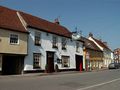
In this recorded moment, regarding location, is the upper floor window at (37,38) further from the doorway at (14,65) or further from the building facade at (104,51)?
the building facade at (104,51)

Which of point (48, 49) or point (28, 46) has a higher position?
point (28, 46)

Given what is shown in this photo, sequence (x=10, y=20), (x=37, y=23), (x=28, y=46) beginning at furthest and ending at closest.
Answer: (x=37, y=23) → (x=28, y=46) → (x=10, y=20)

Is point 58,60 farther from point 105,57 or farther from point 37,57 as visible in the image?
point 105,57

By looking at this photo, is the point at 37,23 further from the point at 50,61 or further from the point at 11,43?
the point at 11,43

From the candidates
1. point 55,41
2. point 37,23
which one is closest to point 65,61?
point 55,41

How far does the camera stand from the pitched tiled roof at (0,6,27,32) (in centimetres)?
3144

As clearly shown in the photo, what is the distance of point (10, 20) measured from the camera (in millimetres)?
33438

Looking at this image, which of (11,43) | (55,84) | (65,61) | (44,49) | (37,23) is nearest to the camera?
(55,84)

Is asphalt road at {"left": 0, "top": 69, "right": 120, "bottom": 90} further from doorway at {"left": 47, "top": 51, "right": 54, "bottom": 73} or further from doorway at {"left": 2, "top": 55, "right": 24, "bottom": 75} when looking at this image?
doorway at {"left": 47, "top": 51, "right": 54, "bottom": 73}

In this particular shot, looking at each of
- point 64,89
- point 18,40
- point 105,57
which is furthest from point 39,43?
point 105,57

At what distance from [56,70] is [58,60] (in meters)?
1.88

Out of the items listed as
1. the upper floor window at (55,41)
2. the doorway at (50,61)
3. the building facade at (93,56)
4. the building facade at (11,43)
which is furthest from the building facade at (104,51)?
the building facade at (11,43)

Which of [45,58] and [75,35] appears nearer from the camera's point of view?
[45,58]

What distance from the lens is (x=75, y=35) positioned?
48.3 meters
